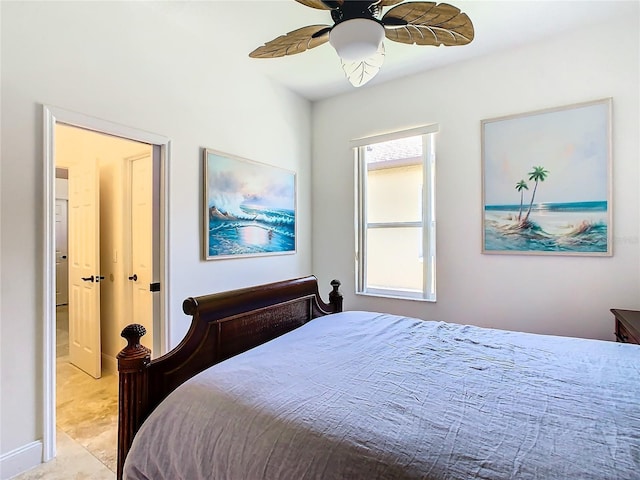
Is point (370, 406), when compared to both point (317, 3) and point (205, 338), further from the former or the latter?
point (317, 3)

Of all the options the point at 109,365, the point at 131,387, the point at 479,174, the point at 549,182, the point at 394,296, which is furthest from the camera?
the point at 394,296

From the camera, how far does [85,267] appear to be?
10.2ft

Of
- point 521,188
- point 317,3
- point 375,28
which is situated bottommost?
point 521,188

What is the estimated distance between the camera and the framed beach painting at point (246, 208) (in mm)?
2766

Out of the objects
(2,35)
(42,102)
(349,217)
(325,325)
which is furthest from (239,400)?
(349,217)

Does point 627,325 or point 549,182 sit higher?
point 549,182

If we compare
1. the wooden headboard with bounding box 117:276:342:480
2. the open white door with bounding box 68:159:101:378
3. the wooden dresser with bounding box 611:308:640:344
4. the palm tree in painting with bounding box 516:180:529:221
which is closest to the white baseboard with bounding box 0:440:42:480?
the wooden headboard with bounding box 117:276:342:480

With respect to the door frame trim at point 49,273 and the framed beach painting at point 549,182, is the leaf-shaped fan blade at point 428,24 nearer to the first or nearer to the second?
the framed beach painting at point 549,182

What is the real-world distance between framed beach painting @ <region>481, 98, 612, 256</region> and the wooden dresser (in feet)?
1.45

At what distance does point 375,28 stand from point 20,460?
285 cm

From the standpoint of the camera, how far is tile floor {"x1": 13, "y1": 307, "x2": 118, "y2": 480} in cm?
184

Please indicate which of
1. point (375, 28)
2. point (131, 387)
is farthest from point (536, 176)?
point (131, 387)

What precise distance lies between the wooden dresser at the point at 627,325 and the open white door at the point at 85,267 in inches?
154

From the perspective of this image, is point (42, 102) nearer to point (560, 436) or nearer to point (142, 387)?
point (142, 387)
